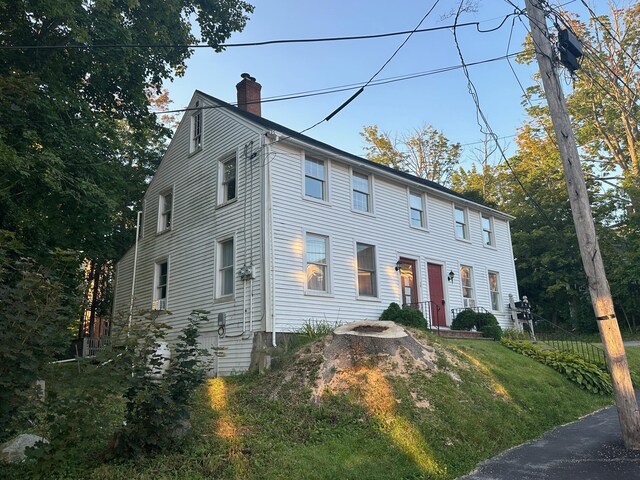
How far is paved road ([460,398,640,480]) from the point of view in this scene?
554cm

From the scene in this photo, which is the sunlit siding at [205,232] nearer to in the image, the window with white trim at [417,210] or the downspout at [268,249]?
the downspout at [268,249]

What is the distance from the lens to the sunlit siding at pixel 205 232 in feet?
39.6

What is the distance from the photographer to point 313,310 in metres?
12.3

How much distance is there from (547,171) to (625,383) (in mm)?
26833

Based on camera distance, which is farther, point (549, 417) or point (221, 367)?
point (221, 367)

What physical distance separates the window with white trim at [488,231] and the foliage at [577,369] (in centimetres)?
793

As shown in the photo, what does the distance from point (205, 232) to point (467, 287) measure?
9.84 m

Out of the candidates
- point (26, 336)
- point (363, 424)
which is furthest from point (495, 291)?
point (26, 336)

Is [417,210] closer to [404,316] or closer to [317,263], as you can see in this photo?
[404,316]

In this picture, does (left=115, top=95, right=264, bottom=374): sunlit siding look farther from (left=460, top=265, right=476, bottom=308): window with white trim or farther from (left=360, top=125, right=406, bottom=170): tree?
(left=360, top=125, right=406, bottom=170): tree

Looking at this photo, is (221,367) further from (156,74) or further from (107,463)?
(156,74)

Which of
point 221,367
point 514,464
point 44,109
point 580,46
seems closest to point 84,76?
point 44,109

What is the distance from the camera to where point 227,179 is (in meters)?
14.1

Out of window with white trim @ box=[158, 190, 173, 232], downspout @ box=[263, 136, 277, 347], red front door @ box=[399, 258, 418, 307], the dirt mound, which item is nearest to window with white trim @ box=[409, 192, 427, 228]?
red front door @ box=[399, 258, 418, 307]
